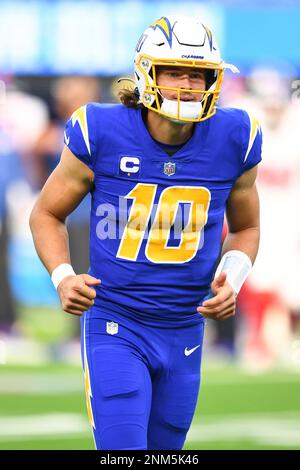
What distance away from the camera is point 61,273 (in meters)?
4.41

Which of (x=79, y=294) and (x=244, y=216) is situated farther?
(x=244, y=216)

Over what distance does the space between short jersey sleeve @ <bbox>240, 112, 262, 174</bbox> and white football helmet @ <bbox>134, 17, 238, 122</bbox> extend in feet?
0.52

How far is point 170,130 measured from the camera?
4469 millimetres

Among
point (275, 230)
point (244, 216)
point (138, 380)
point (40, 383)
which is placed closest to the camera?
point (138, 380)

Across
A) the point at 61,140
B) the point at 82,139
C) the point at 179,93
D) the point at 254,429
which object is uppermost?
the point at 61,140

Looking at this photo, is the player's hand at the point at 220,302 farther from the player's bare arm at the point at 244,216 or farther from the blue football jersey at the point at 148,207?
the player's bare arm at the point at 244,216

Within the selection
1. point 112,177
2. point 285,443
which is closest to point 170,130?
point 112,177

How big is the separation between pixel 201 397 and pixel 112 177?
5240 millimetres

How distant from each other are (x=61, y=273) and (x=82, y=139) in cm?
49

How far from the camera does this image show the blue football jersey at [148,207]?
14.5 feet

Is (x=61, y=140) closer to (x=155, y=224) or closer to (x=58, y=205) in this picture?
(x=58, y=205)

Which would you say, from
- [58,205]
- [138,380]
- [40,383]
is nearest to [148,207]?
[58,205]

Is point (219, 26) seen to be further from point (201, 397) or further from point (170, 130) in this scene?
point (170, 130)

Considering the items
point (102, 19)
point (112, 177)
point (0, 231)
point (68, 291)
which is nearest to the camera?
point (68, 291)
